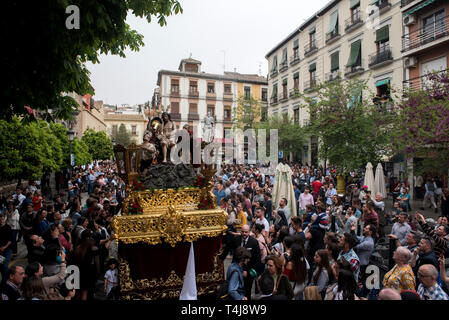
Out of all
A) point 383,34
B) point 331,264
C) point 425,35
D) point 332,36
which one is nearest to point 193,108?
point 332,36

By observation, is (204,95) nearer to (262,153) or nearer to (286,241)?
(262,153)

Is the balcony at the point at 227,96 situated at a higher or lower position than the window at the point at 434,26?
higher

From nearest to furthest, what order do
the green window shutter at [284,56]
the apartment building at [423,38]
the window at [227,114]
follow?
the apartment building at [423,38] < the green window shutter at [284,56] < the window at [227,114]

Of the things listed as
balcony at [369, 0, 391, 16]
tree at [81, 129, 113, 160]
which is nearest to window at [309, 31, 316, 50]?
balcony at [369, 0, 391, 16]

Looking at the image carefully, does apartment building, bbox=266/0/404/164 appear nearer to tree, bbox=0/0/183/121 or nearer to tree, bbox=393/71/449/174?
tree, bbox=393/71/449/174

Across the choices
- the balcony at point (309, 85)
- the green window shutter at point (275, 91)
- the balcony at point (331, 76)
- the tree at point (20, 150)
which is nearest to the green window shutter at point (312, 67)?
the balcony at point (309, 85)

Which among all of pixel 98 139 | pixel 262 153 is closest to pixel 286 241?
pixel 262 153

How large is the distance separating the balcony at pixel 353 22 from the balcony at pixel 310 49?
12.1 ft

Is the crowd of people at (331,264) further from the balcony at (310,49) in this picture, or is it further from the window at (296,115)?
the window at (296,115)

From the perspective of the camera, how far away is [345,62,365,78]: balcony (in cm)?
2234

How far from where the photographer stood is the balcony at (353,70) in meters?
22.3

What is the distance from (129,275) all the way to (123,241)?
669 mm

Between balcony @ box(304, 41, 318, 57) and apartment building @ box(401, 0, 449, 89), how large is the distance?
8.81m

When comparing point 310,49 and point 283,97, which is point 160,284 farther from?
point 283,97
